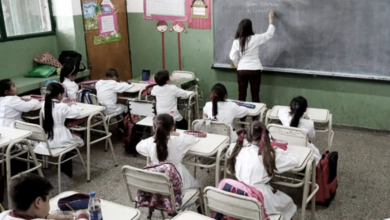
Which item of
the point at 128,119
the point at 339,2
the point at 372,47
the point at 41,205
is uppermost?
the point at 339,2

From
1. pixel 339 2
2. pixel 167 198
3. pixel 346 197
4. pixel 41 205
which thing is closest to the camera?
pixel 41 205

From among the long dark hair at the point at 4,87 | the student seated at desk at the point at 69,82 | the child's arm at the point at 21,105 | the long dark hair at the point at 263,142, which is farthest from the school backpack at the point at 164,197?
the student seated at desk at the point at 69,82

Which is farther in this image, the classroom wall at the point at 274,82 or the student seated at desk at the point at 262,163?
the classroom wall at the point at 274,82

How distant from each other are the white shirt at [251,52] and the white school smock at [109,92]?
1447mm

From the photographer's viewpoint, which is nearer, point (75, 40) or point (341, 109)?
point (341, 109)

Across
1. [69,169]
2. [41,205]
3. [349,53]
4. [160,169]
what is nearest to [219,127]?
[160,169]

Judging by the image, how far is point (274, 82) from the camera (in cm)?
543

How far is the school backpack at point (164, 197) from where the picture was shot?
2.58 meters

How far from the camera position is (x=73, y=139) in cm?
373

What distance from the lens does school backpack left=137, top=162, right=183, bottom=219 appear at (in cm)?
258

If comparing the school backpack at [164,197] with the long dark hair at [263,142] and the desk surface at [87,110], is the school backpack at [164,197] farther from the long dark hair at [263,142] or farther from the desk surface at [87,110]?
the desk surface at [87,110]

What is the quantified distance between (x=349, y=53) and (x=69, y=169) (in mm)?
3442

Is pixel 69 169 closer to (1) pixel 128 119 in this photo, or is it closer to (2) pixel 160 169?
(1) pixel 128 119

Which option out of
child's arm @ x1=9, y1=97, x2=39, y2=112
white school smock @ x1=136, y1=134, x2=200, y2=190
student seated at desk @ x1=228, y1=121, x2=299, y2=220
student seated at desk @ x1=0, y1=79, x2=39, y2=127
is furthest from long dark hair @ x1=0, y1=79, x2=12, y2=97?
student seated at desk @ x1=228, y1=121, x2=299, y2=220
